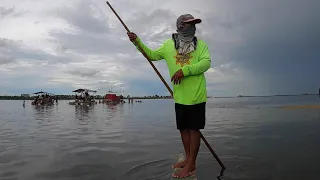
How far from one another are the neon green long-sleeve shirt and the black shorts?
75 mm

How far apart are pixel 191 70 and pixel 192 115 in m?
0.66

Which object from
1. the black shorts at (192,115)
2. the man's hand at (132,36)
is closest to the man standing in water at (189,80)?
the black shorts at (192,115)

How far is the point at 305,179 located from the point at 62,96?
205 metres

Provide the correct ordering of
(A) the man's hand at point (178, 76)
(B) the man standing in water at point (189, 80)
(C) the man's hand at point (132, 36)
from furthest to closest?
(C) the man's hand at point (132, 36) < (B) the man standing in water at point (189, 80) < (A) the man's hand at point (178, 76)

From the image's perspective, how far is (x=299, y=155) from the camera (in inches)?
282

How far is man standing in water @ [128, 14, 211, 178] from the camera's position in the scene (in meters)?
4.18

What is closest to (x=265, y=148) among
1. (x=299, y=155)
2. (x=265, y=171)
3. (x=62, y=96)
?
(x=299, y=155)

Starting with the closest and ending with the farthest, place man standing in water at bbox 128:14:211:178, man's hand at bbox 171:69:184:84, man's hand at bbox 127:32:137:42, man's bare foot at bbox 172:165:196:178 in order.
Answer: man's hand at bbox 171:69:184:84
man standing in water at bbox 128:14:211:178
man's bare foot at bbox 172:165:196:178
man's hand at bbox 127:32:137:42

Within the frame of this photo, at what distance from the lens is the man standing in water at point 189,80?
13.7 ft

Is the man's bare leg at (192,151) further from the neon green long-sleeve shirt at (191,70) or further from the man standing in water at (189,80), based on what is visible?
the neon green long-sleeve shirt at (191,70)

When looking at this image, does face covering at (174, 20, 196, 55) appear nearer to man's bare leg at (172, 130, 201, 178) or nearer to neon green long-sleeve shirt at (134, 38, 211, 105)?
neon green long-sleeve shirt at (134, 38, 211, 105)

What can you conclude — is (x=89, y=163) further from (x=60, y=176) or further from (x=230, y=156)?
(x=230, y=156)

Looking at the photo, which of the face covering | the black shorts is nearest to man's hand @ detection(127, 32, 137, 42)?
the face covering

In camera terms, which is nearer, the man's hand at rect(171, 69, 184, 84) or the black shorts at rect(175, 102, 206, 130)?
the man's hand at rect(171, 69, 184, 84)
